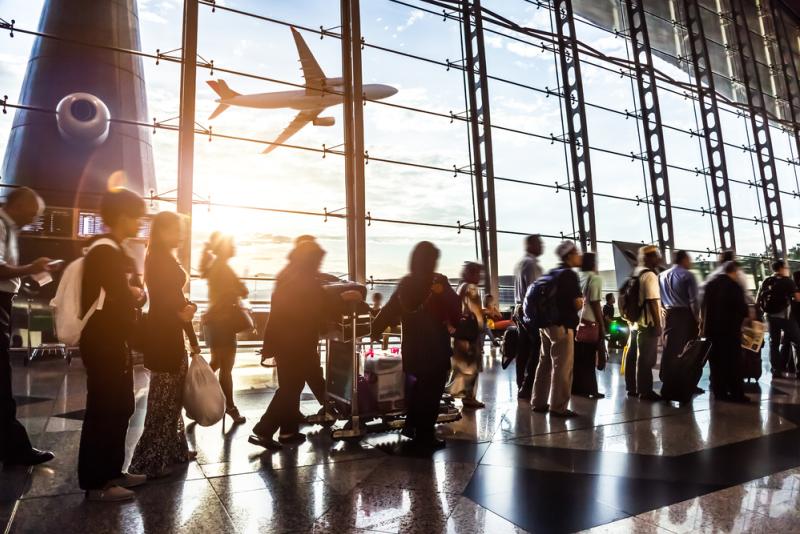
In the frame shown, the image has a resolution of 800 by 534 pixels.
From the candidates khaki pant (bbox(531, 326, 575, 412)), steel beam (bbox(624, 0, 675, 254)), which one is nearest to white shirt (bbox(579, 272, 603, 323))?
khaki pant (bbox(531, 326, 575, 412))

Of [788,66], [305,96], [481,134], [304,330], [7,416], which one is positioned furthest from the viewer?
[788,66]

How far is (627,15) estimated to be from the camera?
12219 mm

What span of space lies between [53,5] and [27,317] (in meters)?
4.19

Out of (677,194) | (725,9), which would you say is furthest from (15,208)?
(725,9)

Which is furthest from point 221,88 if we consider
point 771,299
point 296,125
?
point 771,299

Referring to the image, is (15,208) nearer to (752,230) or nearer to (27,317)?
(27,317)

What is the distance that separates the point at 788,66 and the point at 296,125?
1621 cm

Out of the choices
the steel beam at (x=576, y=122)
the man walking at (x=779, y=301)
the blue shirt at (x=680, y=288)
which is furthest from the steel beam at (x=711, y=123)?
the blue shirt at (x=680, y=288)

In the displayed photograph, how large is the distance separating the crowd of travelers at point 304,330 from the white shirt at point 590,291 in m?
0.01

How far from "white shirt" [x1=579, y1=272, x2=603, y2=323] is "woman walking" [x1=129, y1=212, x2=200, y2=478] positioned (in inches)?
133

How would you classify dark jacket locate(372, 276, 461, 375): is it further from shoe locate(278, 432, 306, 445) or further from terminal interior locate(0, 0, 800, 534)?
Answer: shoe locate(278, 432, 306, 445)

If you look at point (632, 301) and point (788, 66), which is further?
point (788, 66)

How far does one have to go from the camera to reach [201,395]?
2.52 metres

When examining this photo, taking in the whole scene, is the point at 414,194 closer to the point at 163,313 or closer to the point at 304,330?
the point at 304,330
